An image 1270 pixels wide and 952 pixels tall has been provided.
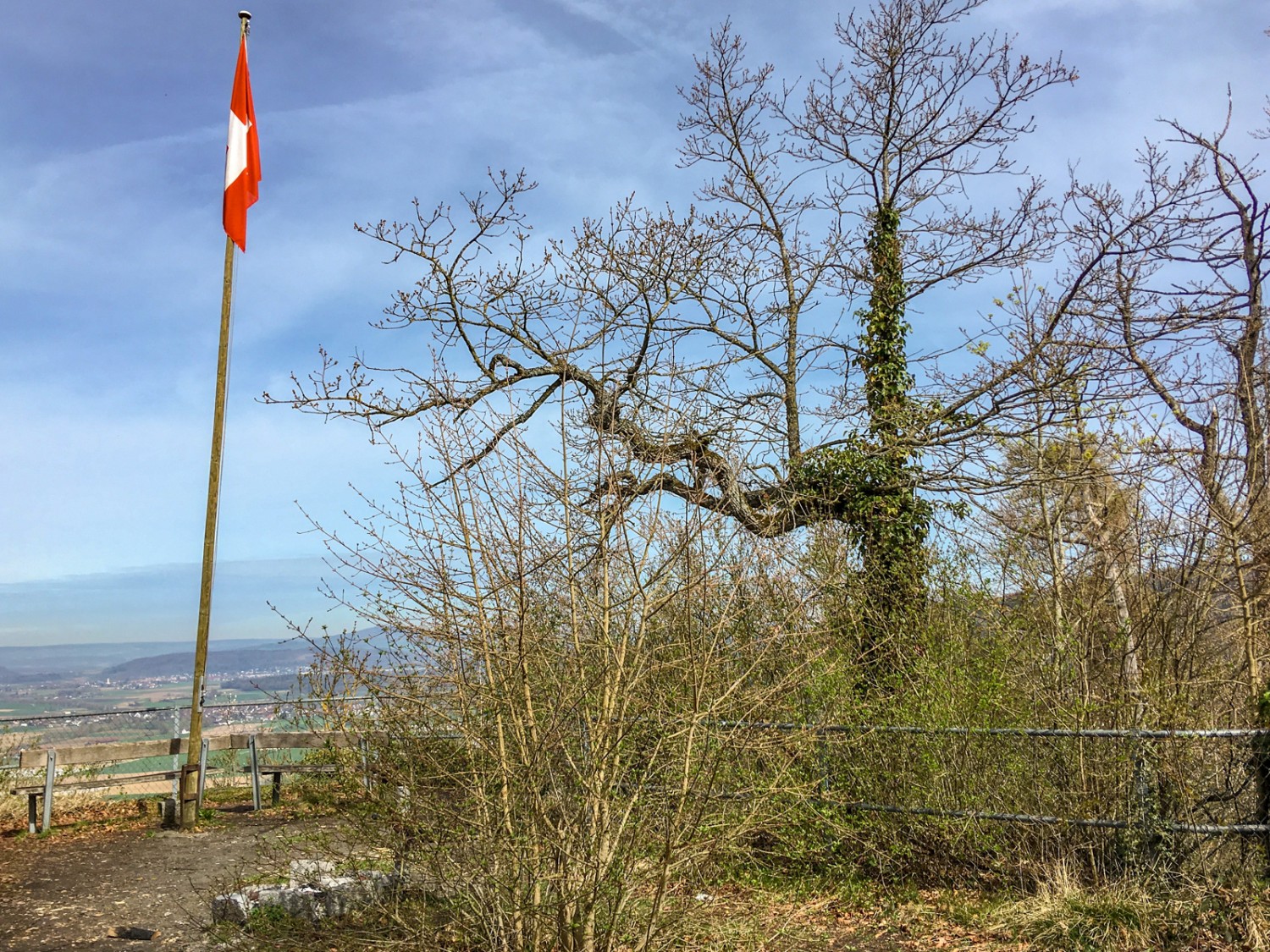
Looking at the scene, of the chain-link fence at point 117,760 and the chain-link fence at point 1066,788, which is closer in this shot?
the chain-link fence at point 1066,788

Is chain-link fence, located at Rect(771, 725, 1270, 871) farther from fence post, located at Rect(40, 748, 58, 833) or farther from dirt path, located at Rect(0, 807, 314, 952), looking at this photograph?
fence post, located at Rect(40, 748, 58, 833)

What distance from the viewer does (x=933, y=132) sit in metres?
13.5

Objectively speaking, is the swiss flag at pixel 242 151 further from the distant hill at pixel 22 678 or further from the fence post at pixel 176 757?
the distant hill at pixel 22 678

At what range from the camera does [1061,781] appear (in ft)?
23.9

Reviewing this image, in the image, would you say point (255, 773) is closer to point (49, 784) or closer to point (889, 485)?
point (49, 784)

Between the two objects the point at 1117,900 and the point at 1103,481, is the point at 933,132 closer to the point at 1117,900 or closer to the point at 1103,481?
the point at 1103,481

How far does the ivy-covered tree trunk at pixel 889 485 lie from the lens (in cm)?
941

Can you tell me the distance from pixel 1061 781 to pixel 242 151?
12.2 meters

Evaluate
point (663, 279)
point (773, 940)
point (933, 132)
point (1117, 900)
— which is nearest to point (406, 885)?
point (773, 940)

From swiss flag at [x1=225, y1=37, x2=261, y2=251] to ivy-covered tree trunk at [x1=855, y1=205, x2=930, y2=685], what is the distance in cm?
824

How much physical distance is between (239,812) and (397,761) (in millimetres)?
9149

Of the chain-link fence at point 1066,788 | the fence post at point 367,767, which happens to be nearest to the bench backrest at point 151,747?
the fence post at point 367,767

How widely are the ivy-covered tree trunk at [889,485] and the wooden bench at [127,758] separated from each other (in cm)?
695

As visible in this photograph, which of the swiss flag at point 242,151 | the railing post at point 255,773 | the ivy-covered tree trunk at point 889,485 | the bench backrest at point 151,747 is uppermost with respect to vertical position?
the swiss flag at point 242,151
